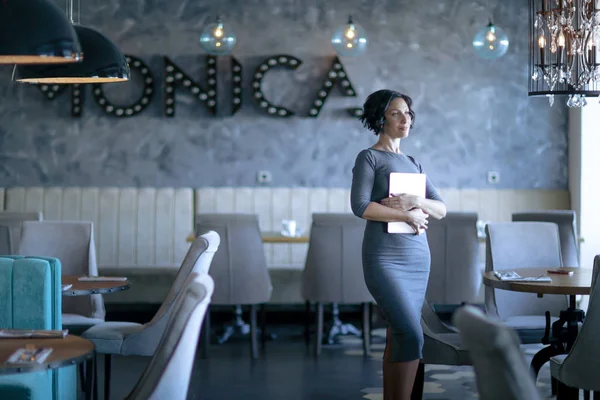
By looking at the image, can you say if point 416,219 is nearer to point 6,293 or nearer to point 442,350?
point 442,350

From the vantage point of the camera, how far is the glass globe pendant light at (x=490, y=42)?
314 inches

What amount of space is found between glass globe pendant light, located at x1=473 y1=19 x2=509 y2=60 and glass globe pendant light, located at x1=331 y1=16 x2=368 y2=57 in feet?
3.15

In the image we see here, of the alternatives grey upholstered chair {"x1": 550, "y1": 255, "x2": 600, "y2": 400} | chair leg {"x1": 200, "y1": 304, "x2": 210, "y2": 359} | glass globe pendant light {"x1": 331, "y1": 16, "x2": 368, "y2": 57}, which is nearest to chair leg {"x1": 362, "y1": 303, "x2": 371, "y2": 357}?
chair leg {"x1": 200, "y1": 304, "x2": 210, "y2": 359}

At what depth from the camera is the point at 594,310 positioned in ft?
11.9

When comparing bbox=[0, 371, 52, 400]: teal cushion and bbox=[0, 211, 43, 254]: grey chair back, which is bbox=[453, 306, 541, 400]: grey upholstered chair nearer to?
bbox=[0, 371, 52, 400]: teal cushion

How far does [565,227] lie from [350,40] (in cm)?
251

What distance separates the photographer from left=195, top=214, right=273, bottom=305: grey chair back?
653 cm

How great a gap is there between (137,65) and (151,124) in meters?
0.53

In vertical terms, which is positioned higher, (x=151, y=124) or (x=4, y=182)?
(x=151, y=124)

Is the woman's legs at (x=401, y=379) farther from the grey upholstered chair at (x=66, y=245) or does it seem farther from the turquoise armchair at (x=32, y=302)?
the grey upholstered chair at (x=66, y=245)

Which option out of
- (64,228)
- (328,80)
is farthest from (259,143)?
(64,228)

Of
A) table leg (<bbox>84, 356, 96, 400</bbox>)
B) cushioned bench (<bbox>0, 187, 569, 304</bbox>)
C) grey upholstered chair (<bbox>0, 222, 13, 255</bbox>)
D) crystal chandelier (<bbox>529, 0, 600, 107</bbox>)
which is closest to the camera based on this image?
table leg (<bbox>84, 356, 96, 400</bbox>)

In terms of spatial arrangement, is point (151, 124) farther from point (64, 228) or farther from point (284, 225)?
point (64, 228)

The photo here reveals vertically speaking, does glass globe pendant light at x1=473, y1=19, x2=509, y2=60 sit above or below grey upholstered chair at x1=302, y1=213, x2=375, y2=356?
above
